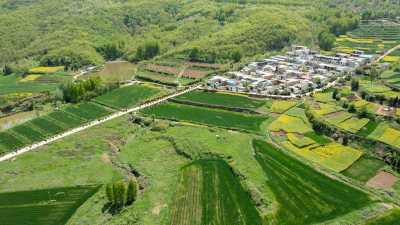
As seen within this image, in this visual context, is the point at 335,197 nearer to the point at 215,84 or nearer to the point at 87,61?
the point at 215,84

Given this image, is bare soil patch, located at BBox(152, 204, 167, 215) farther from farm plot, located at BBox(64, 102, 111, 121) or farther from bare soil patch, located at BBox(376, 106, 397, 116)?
bare soil patch, located at BBox(376, 106, 397, 116)

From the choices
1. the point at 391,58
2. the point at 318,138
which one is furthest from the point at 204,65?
the point at 391,58

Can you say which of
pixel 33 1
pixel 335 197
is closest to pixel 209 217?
pixel 335 197

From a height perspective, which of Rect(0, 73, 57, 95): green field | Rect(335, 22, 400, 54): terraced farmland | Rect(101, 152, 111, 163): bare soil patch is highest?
Rect(335, 22, 400, 54): terraced farmland

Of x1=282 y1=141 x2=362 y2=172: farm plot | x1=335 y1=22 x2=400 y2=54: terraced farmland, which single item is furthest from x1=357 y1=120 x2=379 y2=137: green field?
x1=335 y1=22 x2=400 y2=54: terraced farmland

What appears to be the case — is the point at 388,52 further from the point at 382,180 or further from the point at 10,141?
the point at 10,141

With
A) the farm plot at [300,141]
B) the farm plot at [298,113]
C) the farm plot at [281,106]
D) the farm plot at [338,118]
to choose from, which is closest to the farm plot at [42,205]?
the farm plot at [300,141]
